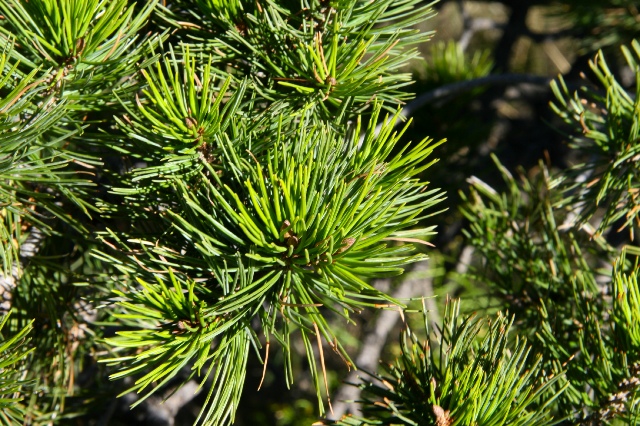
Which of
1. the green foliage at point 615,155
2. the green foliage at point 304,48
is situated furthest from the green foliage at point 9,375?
the green foliage at point 615,155

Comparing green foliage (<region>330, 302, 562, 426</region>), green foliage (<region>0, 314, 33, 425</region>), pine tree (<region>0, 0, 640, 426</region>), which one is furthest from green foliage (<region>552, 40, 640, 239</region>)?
green foliage (<region>0, 314, 33, 425</region>)

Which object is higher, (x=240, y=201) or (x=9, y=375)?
(x=240, y=201)

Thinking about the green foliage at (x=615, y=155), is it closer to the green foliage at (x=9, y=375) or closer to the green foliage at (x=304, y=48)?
the green foliage at (x=304, y=48)

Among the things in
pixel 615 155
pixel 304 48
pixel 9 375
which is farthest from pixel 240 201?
pixel 615 155

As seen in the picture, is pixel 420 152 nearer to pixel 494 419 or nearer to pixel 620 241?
pixel 494 419

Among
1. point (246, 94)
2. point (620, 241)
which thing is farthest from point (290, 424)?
point (246, 94)

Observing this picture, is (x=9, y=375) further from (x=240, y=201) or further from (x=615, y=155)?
(x=615, y=155)

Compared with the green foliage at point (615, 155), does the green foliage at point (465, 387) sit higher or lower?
lower

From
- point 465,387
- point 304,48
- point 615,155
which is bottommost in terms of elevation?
point 465,387

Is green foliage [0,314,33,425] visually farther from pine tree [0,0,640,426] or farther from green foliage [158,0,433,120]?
green foliage [158,0,433,120]
